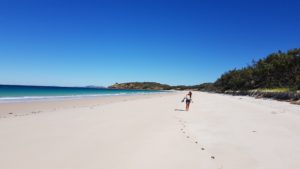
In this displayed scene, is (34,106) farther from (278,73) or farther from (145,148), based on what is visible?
(278,73)

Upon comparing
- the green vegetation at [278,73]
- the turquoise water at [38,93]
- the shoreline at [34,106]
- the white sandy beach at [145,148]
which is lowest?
the white sandy beach at [145,148]

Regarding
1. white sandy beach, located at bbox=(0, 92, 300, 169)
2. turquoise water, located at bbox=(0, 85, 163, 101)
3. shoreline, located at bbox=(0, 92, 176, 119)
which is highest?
turquoise water, located at bbox=(0, 85, 163, 101)

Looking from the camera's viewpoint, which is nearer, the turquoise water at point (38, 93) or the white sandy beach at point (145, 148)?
the white sandy beach at point (145, 148)

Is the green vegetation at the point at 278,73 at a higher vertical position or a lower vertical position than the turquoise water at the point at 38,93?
higher

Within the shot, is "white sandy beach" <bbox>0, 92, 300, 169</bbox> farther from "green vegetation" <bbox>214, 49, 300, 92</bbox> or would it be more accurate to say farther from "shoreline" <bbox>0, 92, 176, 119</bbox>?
"green vegetation" <bbox>214, 49, 300, 92</bbox>

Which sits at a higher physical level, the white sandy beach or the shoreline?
the shoreline

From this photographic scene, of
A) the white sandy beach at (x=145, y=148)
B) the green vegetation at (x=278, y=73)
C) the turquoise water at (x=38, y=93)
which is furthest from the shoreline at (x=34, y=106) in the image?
the green vegetation at (x=278, y=73)

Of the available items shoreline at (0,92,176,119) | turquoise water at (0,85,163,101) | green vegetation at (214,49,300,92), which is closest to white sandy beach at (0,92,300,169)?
shoreline at (0,92,176,119)

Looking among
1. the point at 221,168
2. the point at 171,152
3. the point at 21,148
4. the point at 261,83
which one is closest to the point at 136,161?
the point at 171,152

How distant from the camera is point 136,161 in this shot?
17.5ft

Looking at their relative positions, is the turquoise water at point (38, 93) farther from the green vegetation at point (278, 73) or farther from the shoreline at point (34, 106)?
the green vegetation at point (278, 73)

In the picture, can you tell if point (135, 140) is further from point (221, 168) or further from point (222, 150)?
point (221, 168)

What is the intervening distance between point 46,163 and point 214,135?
17.8 ft

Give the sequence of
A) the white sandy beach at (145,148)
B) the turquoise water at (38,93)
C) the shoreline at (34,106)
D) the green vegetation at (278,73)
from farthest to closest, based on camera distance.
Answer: the green vegetation at (278,73)
the turquoise water at (38,93)
the shoreline at (34,106)
the white sandy beach at (145,148)
